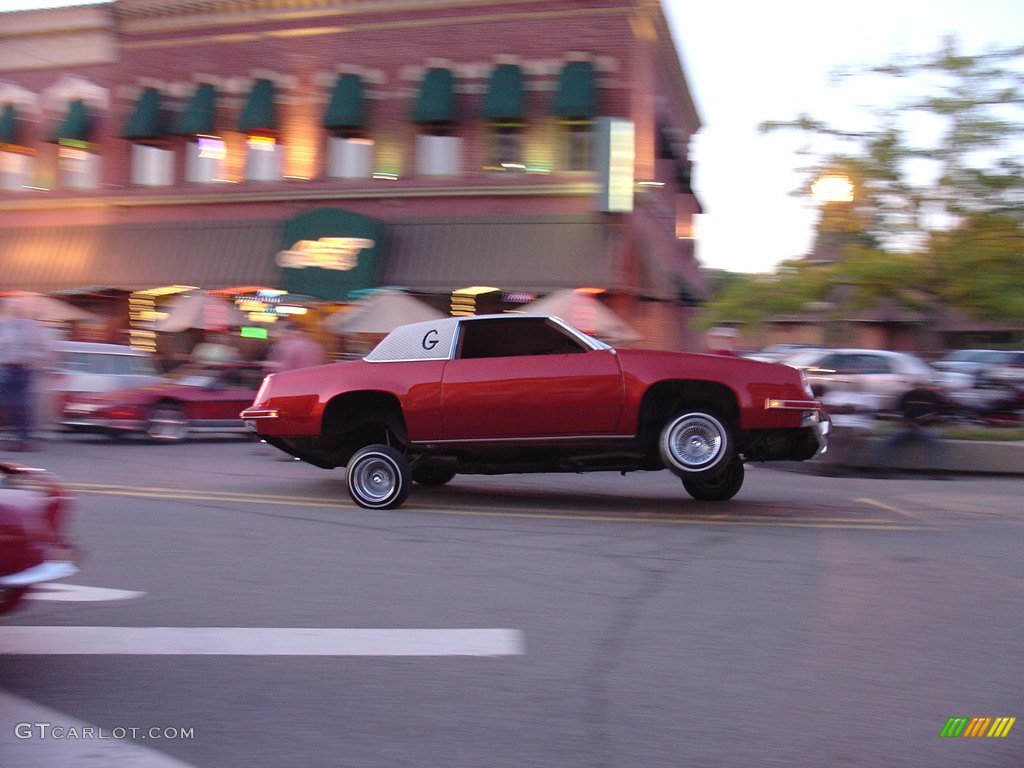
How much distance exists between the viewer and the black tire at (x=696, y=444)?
8.62 metres

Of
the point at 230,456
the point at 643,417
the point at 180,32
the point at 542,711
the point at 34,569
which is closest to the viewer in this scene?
the point at 542,711

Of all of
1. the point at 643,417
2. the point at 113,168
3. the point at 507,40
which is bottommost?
the point at 643,417

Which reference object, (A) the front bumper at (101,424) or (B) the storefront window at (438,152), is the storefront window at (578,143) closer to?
(B) the storefront window at (438,152)

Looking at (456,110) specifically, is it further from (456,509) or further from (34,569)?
(34,569)

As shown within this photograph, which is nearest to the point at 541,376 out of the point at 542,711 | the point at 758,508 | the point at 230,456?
the point at 758,508

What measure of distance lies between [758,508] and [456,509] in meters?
2.71

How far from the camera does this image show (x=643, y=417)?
875cm

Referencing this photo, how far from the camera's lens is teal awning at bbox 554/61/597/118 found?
24.8 metres

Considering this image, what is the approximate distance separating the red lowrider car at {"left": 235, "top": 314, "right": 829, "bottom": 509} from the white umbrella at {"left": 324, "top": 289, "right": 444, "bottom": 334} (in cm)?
1211

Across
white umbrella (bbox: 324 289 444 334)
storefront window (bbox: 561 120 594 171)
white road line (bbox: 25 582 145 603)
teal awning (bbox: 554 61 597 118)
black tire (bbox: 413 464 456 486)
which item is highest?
teal awning (bbox: 554 61 597 118)

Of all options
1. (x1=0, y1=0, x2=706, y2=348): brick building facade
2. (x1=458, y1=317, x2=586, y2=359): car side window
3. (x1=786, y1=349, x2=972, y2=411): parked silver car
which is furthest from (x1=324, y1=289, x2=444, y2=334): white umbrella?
(x1=458, y1=317, x2=586, y2=359): car side window

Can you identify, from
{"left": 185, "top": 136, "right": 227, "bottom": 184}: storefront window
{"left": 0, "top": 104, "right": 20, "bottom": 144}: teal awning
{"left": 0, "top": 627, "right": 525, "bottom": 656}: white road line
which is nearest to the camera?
{"left": 0, "top": 627, "right": 525, "bottom": 656}: white road line

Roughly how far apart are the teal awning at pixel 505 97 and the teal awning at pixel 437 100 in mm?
968

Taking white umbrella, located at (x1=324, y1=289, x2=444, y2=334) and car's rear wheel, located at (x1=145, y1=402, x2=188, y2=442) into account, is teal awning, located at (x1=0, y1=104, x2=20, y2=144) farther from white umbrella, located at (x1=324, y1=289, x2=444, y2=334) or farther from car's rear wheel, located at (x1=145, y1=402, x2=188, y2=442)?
car's rear wheel, located at (x1=145, y1=402, x2=188, y2=442)
